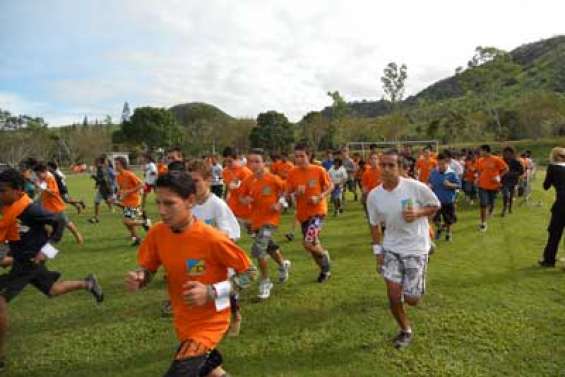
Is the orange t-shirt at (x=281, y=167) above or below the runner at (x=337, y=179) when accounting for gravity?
above

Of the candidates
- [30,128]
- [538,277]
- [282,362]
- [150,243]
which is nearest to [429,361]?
[282,362]

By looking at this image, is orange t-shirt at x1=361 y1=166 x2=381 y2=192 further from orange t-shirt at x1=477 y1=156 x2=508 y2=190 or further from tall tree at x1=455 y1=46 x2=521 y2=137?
tall tree at x1=455 y1=46 x2=521 y2=137

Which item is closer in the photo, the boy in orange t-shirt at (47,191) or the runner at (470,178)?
the boy in orange t-shirt at (47,191)

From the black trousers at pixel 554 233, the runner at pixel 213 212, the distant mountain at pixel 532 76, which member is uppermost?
the distant mountain at pixel 532 76

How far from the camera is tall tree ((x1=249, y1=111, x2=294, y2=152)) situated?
6600 centimetres

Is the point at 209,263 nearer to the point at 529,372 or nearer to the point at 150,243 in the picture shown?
the point at 150,243

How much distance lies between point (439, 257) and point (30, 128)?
7112 centimetres

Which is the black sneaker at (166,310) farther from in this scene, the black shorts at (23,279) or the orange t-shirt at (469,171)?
the orange t-shirt at (469,171)

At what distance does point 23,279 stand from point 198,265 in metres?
2.73

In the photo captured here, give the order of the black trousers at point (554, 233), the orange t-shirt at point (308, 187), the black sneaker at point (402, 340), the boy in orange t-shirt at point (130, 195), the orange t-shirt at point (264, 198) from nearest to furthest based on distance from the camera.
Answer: the black sneaker at point (402, 340), the orange t-shirt at point (264, 198), the orange t-shirt at point (308, 187), the black trousers at point (554, 233), the boy in orange t-shirt at point (130, 195)

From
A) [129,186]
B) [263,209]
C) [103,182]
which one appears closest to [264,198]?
[263,209]

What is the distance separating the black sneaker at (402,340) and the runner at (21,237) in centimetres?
378

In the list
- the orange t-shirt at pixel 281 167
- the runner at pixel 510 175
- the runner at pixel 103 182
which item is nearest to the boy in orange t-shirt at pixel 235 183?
the orange t-shirt at pixel 281 167

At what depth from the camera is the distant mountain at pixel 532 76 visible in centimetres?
9704
